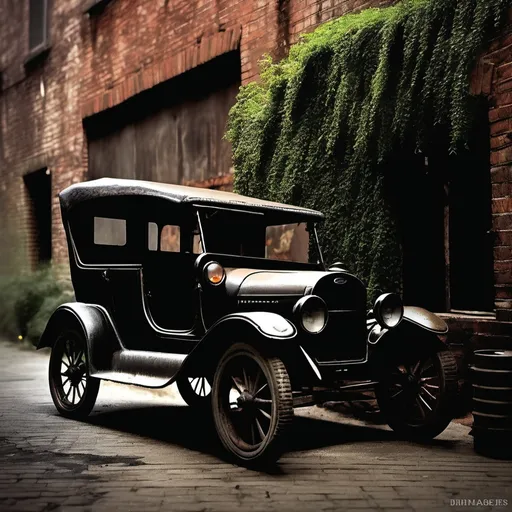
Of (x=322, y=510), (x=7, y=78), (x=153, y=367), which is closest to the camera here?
(x=322, y=510)

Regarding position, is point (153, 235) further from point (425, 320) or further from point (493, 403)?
point (493, 403)

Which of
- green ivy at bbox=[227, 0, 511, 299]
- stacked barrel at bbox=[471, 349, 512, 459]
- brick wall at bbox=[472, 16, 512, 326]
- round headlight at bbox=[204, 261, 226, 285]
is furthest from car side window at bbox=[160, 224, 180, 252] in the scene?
stacked barrel at bbox=[471, 349, 512, 459]

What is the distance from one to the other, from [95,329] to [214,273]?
1.42 metres

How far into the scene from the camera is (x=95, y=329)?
254 inches

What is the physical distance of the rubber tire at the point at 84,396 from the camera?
6586 mm

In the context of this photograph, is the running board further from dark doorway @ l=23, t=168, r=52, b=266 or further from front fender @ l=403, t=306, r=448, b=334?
dark doorway @ l=23, t=168, r=52, b=266

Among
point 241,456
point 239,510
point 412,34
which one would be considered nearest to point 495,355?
point 241,456

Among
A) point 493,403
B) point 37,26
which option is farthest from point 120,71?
point 493,403

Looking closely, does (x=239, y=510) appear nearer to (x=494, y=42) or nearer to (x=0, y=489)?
(x=0, y=489)

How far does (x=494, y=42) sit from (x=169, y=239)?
3.08m

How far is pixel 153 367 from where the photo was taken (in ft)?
19.2

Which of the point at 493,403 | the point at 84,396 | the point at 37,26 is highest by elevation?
the point at 37,26

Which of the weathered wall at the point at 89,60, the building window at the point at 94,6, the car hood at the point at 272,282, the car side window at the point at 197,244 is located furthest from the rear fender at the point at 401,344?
the building window at the point at 94,6

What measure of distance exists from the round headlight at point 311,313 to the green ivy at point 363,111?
1.94 meters
